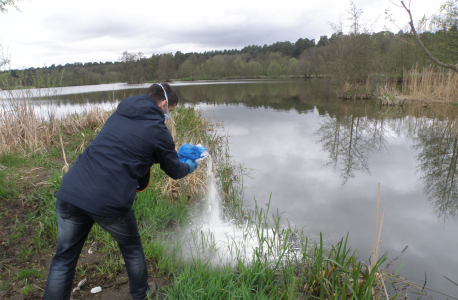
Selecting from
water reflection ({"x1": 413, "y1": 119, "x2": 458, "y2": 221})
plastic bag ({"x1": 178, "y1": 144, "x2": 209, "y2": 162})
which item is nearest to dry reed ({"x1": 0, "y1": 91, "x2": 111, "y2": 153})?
plastic bag ({"x1": 178, "y1": 144, "x2": 209, "y2": 162})

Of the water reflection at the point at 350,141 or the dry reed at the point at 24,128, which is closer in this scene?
the dry reed at the point at 24,128

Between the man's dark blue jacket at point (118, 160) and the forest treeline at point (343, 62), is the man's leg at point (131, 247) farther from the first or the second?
the forest treeline at point (343, 62)

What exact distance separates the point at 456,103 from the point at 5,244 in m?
16.6

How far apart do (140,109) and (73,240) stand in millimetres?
1028

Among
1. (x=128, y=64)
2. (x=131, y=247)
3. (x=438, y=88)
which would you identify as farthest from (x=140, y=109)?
(x=128, y=64)

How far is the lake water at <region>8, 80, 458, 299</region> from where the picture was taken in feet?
11.8

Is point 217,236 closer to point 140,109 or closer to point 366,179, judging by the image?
point 140,109

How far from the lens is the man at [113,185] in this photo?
1.83 meters

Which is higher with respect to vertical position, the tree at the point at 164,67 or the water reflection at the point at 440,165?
the tree at the point at 164,67

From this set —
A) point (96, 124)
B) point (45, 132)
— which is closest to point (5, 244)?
point (45, 132)

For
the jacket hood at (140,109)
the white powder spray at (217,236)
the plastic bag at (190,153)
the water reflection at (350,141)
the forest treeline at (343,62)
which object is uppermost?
the forest treeline at (343,62)

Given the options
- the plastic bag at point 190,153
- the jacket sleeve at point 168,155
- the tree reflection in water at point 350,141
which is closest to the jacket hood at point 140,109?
the jacket sleeve at point 168,155

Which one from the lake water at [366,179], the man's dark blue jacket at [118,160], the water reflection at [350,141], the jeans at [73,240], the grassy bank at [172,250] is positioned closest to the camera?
the man's dark blue jacket at [118,160]

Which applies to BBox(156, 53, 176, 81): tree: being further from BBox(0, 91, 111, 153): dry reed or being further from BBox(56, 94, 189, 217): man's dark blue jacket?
BBox(56, 94, 189, 217): man's dark blue jacket
